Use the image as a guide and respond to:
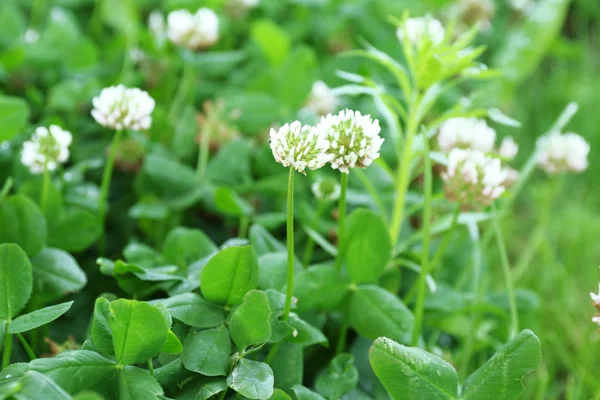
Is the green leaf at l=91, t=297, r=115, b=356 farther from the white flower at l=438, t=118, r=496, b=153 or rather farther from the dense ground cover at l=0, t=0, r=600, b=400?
the white flower at l=438, t=118, r=496, b=153

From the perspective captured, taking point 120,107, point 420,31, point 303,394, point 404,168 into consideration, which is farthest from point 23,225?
point 420,31

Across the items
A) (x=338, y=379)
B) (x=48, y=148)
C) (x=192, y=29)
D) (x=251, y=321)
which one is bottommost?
(x=338, y=379)

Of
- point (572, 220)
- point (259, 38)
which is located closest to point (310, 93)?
point (259, 38)

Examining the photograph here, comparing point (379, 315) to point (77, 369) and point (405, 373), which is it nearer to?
point (405, 373)

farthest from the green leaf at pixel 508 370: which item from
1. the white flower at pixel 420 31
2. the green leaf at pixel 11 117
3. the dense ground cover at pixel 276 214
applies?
the green leaf at pixel 11 117

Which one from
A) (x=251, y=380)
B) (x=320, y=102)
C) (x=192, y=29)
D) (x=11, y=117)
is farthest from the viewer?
(x=320, y=102)

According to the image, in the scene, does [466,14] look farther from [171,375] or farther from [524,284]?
[171,375]
